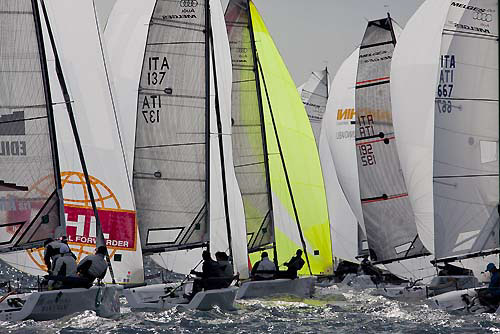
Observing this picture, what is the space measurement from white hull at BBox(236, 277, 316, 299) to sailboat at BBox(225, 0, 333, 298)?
6.88 feet

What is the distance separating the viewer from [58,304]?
1461cm

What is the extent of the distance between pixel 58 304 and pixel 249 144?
943 cm

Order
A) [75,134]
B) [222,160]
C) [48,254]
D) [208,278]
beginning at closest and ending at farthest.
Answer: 1. [48,254]
2. [208,278]
3. [75,134]
4. [222,160]

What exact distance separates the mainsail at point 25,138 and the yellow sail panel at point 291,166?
863 cm

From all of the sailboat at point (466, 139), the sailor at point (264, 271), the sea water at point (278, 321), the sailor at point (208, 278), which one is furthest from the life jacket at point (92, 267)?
the sailboat at point (466, 139)

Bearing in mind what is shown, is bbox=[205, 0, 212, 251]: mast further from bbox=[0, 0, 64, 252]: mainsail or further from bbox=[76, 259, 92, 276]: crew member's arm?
bbox=[76, 259, 92, 276]: crew member's arm

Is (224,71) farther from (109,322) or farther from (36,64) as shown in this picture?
(109,322)

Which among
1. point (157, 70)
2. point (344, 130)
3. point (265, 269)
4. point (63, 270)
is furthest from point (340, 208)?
point (63, 270)

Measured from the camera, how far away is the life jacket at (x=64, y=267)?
1490 cm

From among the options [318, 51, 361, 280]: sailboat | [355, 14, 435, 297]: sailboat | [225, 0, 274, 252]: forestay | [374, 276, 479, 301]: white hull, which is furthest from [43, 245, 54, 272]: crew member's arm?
[318, 51, 361, 280]: sailboat

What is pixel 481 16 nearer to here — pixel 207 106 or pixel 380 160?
pixel 207 106

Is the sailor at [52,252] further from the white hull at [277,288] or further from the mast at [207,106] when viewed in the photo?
the mast at [207,106]

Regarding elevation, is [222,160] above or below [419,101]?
below

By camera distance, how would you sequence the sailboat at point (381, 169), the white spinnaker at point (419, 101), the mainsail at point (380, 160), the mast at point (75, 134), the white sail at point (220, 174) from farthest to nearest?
the mainsail at point (380, 160)
the sailboat at point (381, 169)
the white spinnaker at point (419, 101)
the white sail at point (220, 174)
the mast at point (75, 134)
